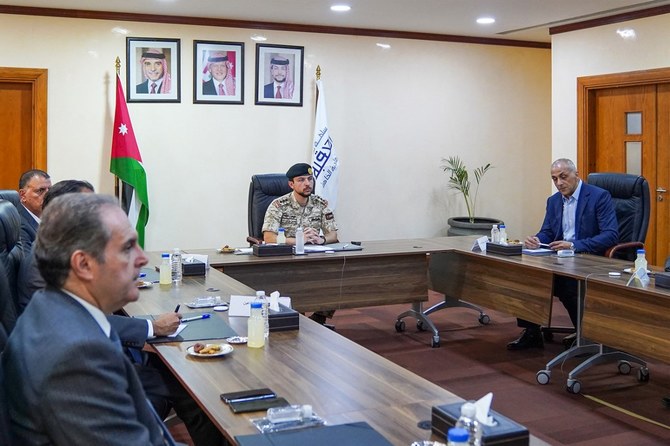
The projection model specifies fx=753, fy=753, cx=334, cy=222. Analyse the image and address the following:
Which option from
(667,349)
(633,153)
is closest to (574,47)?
(633,153)

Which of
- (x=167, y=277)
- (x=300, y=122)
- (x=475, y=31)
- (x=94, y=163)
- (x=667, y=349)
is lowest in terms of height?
(x=667, y=349)

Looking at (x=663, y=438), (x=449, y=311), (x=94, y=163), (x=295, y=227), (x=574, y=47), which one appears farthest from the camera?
(x=574, y=47)

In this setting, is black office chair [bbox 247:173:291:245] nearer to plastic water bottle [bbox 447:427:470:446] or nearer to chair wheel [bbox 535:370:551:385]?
chair wheel [bbox 535:370:551:385]

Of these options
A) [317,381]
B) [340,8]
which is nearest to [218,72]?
[340,8]

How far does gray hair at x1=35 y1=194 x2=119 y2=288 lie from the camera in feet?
4.91

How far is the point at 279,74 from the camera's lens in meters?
7.14

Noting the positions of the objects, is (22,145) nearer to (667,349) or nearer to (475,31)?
(475,31)

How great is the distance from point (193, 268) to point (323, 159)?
340 centimetres

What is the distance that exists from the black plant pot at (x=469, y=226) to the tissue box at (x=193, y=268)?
408 cm

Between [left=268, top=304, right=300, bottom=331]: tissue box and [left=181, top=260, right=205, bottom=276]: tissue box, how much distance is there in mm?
1252

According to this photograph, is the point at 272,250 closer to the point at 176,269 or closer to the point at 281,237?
the point at 281,237

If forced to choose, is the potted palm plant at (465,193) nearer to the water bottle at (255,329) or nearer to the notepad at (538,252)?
the notepad at (538,252)

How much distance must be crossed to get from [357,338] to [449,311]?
1.17 meters

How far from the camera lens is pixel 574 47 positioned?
727cm
